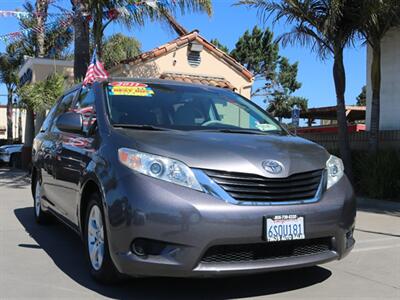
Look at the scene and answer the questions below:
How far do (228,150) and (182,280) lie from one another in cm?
135

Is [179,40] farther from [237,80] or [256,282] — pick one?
[256,282]

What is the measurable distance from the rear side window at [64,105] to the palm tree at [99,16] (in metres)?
7.88

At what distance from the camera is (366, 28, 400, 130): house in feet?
44.8

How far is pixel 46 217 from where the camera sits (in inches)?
291

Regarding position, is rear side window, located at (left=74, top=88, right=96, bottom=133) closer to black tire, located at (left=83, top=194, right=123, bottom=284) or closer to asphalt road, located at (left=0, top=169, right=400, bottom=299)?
black tire, located at (left=83, top=194, right=123, bottom=284)

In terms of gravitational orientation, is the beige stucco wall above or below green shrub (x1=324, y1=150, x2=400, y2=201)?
above

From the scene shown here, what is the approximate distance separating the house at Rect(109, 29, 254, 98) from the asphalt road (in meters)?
13.3

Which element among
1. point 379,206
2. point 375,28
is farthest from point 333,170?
point 375,28

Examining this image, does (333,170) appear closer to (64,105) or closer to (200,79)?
(64,105)

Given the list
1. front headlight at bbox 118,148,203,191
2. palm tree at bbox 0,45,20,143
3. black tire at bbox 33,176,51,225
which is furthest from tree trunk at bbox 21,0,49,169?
front headlight at bbox 118,148,203,191

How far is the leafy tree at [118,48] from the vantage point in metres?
22.1

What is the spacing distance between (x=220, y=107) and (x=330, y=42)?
301 inches

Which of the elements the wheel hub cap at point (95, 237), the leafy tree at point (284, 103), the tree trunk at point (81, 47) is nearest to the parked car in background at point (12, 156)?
the tree trunk at point (81, 47)

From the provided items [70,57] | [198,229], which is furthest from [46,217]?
[70,57]
